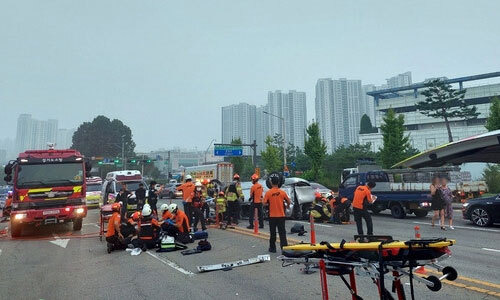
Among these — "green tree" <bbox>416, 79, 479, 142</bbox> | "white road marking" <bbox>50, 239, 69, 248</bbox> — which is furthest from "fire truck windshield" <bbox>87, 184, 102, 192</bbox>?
"green tree" <bbox>416, 79, 479, 142</bbox>

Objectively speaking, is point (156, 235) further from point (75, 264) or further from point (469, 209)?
point (469, 209)

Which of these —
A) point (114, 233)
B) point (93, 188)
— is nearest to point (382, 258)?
point (114, 233)

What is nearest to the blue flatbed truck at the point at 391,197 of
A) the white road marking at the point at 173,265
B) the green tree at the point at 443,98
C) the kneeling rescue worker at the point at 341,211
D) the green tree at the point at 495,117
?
the kneeling rescue worker at the point at 341,211

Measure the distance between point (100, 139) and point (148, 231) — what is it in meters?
85.7

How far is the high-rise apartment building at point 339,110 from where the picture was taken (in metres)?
112

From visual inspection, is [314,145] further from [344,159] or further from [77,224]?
[77,224]

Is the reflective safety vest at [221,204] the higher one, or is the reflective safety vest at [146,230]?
the reflective safety vest at [221,204]

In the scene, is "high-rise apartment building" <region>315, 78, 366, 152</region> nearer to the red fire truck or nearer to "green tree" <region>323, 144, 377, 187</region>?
"green tree" <region>323, 144, 377, 187</region>

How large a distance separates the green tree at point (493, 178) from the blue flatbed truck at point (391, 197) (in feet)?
36.1

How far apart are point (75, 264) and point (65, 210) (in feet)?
15.9

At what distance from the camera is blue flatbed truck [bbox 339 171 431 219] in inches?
574

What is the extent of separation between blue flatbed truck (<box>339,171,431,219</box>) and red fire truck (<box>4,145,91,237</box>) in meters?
11.6

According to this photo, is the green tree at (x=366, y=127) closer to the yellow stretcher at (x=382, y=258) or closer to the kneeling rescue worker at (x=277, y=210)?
the kneeling rescue worker at (x=277, y=210)

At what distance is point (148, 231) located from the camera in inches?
372
